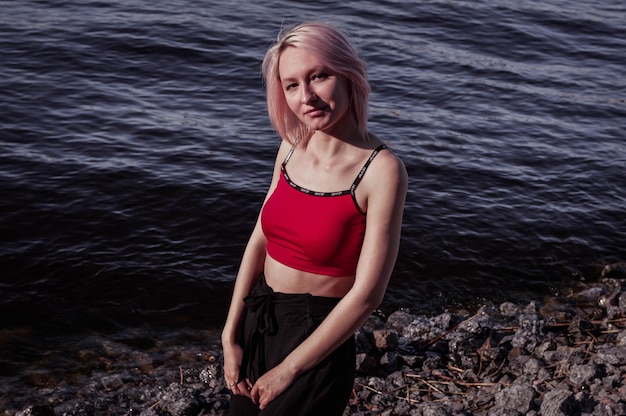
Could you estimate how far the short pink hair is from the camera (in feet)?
12.0

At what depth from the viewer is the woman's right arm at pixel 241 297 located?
4117 mm

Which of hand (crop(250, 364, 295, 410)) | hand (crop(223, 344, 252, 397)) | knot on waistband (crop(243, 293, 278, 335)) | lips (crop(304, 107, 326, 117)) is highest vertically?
lips (crop(304, 107, 326, 117))

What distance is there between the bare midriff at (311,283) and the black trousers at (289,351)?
0.03 metres

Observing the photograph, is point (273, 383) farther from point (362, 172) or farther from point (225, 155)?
point (225, 155)

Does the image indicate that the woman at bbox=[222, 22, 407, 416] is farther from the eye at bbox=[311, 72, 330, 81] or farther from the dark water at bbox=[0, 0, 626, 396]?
the dark water at bbox=[0, 0, 626, 396]

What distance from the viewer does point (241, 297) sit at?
4.25m

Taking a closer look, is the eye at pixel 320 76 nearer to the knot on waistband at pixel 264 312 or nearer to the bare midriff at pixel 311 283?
the bare midriff at pixel 311 283

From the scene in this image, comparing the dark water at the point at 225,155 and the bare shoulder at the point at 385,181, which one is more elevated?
the bare shoulder at the point at 385,181

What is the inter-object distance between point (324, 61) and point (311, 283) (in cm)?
104

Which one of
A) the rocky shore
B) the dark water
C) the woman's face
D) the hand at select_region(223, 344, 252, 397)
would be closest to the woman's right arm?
the hand at select_region(223, 344, 252, 397)

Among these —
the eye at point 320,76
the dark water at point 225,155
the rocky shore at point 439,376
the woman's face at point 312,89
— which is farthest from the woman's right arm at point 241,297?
the dark water at point 225,155

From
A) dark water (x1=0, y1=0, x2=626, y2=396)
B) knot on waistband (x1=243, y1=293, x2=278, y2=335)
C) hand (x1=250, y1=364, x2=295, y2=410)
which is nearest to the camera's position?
hand (x1=250, y1=364, x2=295, y2=410)

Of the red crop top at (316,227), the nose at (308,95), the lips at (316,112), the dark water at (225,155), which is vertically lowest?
the dark water at (225,155)

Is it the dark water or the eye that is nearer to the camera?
the eye
